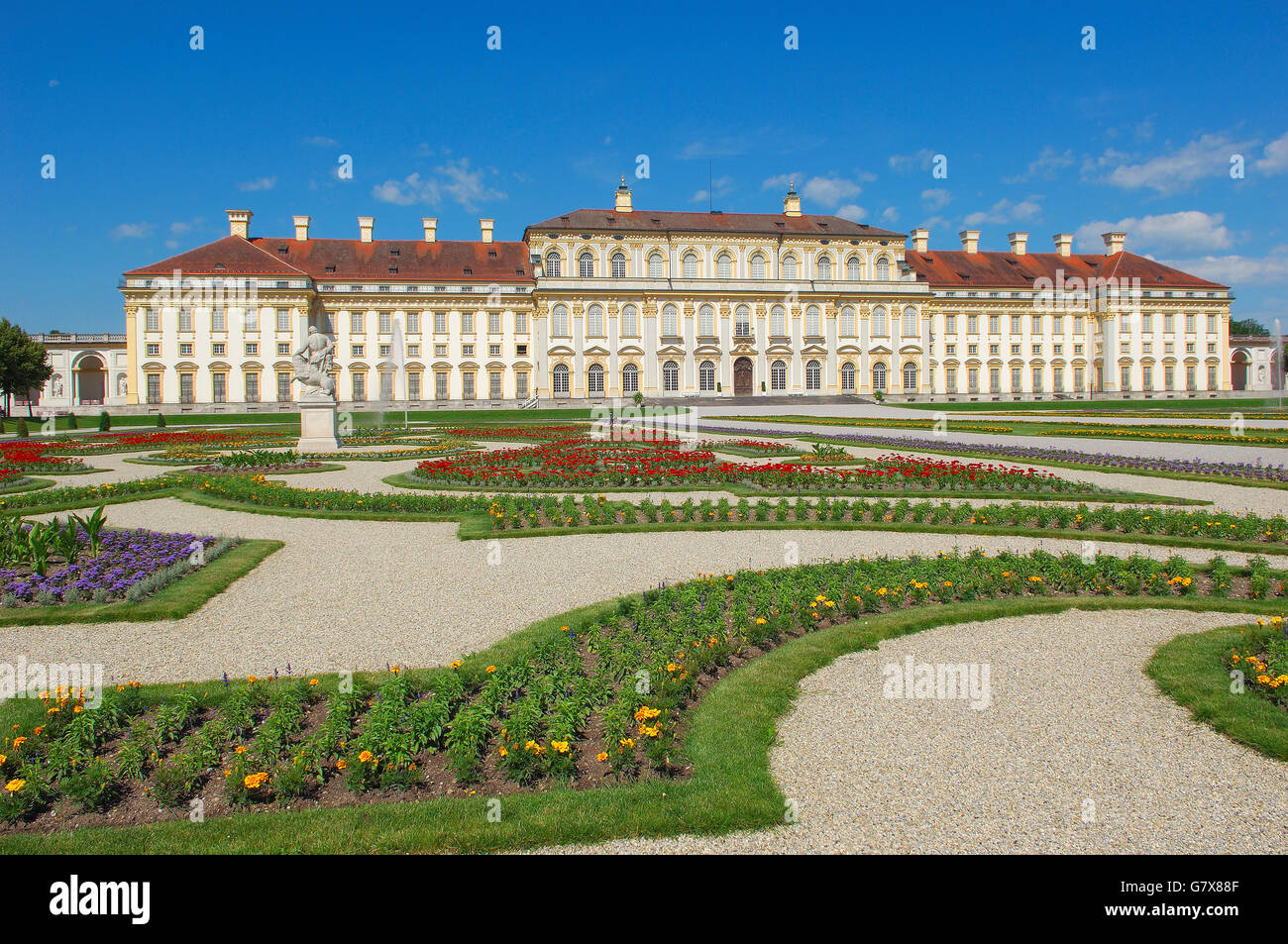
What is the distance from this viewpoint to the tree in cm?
4641

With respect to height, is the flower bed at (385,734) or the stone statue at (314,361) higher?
the stone statue at (314,361)

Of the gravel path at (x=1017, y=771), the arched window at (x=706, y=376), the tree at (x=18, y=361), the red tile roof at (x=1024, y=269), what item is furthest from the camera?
the red tile roof at (x=1024, y=269)

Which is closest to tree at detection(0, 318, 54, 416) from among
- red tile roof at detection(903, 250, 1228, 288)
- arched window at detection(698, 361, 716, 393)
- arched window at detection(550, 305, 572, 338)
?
arched window at detection(550, 305, 572, 338)

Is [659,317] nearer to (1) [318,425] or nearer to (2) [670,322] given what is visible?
(2) [670,322]

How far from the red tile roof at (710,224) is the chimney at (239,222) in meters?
20.9

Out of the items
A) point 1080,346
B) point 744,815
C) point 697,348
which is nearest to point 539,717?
point 744,815

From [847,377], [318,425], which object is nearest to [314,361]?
[318,425]

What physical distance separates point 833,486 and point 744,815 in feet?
35.4

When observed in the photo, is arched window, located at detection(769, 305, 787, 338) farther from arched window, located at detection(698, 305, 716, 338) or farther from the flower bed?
the flower bed

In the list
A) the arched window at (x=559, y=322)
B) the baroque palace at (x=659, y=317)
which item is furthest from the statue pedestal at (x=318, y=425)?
the arched window at (x=559, y=322)

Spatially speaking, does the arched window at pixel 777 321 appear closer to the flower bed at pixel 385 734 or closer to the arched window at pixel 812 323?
the arched window at pixel 812 323

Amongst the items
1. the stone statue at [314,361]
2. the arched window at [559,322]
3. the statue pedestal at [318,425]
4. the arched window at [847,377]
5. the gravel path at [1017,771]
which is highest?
the arched window at [559,322]

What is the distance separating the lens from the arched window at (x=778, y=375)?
6281 cm

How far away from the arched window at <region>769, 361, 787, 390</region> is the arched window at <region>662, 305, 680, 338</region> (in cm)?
834
